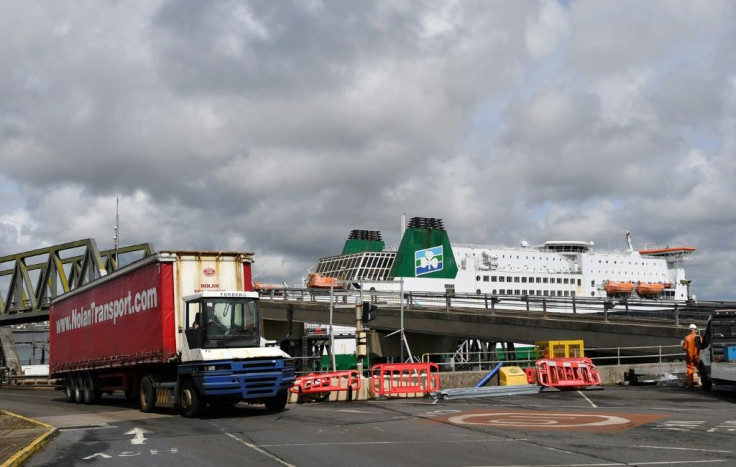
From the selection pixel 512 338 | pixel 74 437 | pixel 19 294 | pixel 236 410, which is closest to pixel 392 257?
pixel 19 294

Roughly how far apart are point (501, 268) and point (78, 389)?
60.9 metres

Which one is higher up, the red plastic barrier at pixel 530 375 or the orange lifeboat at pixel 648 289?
the orange lifeboat at pixel 648 289

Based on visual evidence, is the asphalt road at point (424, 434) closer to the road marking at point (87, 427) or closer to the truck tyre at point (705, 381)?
the road marking at point (87, 427)

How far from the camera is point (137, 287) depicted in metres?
20.5

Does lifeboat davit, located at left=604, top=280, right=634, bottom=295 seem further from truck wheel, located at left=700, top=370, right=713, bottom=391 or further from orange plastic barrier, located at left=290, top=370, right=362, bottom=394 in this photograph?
orange plastic barrier, located at left=290, top=370, right=362, bottom=394

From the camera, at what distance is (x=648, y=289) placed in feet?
275

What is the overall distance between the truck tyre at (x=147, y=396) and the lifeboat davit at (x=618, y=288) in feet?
224

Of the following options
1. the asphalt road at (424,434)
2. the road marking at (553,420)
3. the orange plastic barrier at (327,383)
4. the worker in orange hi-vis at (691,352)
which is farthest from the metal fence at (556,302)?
the road marking at (553,420)

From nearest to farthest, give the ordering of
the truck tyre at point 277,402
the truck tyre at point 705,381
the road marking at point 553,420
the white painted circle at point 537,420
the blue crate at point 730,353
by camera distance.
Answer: the road marking at point 553,420, the white painted circle at point 537,420, the truck tyre at point 277,402, the blue crate at point 730,353, the truck tyre at point 705,381

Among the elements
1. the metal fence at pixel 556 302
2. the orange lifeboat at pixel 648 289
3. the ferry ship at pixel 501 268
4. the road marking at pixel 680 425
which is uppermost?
the ferry ship at pixel 501 268

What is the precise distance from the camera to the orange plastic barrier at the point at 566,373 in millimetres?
24125

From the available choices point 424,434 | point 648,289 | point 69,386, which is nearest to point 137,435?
point 424,434

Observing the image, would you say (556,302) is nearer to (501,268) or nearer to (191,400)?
(191,400)

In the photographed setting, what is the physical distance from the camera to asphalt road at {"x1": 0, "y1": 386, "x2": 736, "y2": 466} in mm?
11008
